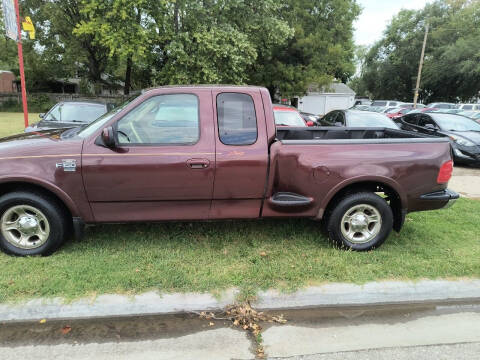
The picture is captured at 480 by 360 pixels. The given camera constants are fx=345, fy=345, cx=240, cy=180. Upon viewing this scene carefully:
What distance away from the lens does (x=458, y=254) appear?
4125 millimetres

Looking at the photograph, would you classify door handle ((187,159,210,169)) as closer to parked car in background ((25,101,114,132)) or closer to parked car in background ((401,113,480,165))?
parked car in background ((25,101,114,132))

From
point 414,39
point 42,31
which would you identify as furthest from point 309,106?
point 42,31

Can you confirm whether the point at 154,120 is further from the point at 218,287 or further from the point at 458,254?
the point at 458,254

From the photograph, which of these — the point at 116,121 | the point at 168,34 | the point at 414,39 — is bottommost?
the point at 116,121

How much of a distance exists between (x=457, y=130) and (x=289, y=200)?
29.5 ft

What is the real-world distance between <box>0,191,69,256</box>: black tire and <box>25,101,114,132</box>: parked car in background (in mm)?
5267

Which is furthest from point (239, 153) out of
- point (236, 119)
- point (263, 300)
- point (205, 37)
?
point (205, 37)

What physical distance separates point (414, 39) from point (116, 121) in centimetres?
4894

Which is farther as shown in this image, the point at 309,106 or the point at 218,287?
the point at 309,106

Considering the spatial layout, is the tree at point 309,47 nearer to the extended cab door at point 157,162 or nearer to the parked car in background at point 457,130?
the parked car in background at point 457,130

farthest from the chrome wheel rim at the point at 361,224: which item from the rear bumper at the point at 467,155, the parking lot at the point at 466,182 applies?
the rear bumper at the point at 467,155

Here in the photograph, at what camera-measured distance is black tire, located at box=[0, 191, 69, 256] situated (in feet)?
11.7

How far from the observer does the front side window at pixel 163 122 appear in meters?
3.64

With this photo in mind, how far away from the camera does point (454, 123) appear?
10.7 meters
